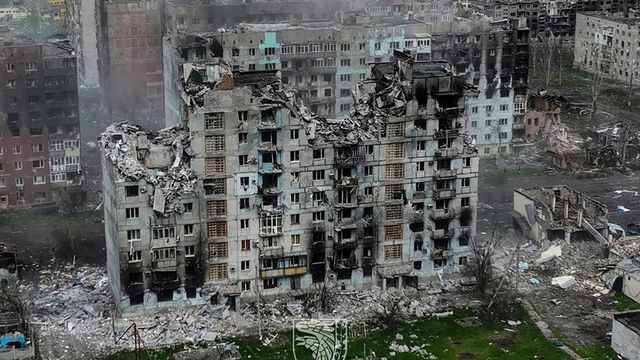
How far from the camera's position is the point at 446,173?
7212cm

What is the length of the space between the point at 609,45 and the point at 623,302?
242 feet

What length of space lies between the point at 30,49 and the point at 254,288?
110 feet

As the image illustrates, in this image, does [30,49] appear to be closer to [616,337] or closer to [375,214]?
[375,214]

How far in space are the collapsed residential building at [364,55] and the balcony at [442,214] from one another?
2805cm

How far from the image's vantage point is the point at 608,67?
139625 millimetres

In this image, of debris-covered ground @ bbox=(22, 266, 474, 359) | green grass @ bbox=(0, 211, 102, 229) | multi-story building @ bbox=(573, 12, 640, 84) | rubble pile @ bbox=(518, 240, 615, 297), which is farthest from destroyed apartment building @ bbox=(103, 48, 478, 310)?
multi-story building @ bbox=(573, 12, 640, 84)

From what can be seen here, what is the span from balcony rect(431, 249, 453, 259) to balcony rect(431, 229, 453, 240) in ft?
Answer: 3.16

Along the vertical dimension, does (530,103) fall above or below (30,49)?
below

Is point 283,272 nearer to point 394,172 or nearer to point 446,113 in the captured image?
point 394,172

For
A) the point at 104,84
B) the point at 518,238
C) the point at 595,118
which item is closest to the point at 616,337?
the point at 518,238

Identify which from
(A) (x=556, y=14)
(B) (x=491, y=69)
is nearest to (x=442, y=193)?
(B) (x=491, y=69)

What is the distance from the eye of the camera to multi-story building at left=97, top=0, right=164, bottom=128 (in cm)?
11681

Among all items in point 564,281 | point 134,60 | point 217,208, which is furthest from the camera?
point 134,60

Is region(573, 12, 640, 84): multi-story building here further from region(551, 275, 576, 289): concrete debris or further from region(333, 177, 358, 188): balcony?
region(333, 177, 358, 188): balcony
